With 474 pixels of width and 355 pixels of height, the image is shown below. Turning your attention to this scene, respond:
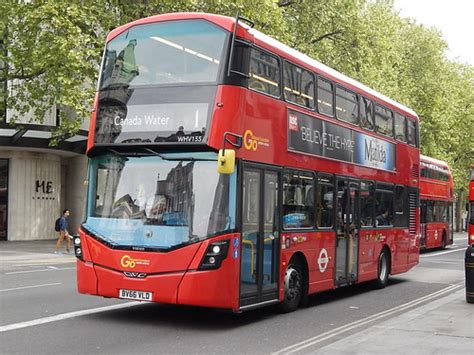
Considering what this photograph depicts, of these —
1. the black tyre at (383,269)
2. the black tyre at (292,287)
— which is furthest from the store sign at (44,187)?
the black tyre at (292,287)

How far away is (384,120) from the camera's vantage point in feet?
49.3

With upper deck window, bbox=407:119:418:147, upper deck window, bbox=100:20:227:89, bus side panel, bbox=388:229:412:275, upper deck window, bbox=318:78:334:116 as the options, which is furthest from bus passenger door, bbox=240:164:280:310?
upper deck window, bbox=407:119:418:147

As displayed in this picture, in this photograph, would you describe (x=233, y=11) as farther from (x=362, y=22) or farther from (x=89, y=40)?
(x=362, y=22)

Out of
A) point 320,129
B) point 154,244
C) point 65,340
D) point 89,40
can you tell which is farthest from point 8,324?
point 89,40

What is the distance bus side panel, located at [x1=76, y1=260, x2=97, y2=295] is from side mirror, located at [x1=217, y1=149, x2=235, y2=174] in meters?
2.42

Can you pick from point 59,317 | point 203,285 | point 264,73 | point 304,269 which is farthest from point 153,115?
point 304,269

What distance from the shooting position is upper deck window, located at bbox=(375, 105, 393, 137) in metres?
14.6

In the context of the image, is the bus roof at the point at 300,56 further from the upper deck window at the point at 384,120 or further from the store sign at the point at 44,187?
the store sign at the point at 44,187

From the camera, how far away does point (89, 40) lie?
2178 centimetres

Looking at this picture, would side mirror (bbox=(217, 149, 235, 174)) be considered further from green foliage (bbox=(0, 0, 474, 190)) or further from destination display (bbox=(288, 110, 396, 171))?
green foliage (bbox=(0, 0, 474, 190))

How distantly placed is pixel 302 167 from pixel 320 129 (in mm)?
1018

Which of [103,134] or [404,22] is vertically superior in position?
[404,22]

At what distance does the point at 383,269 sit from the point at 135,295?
26.2 ft

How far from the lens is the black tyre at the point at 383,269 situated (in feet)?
48.9
